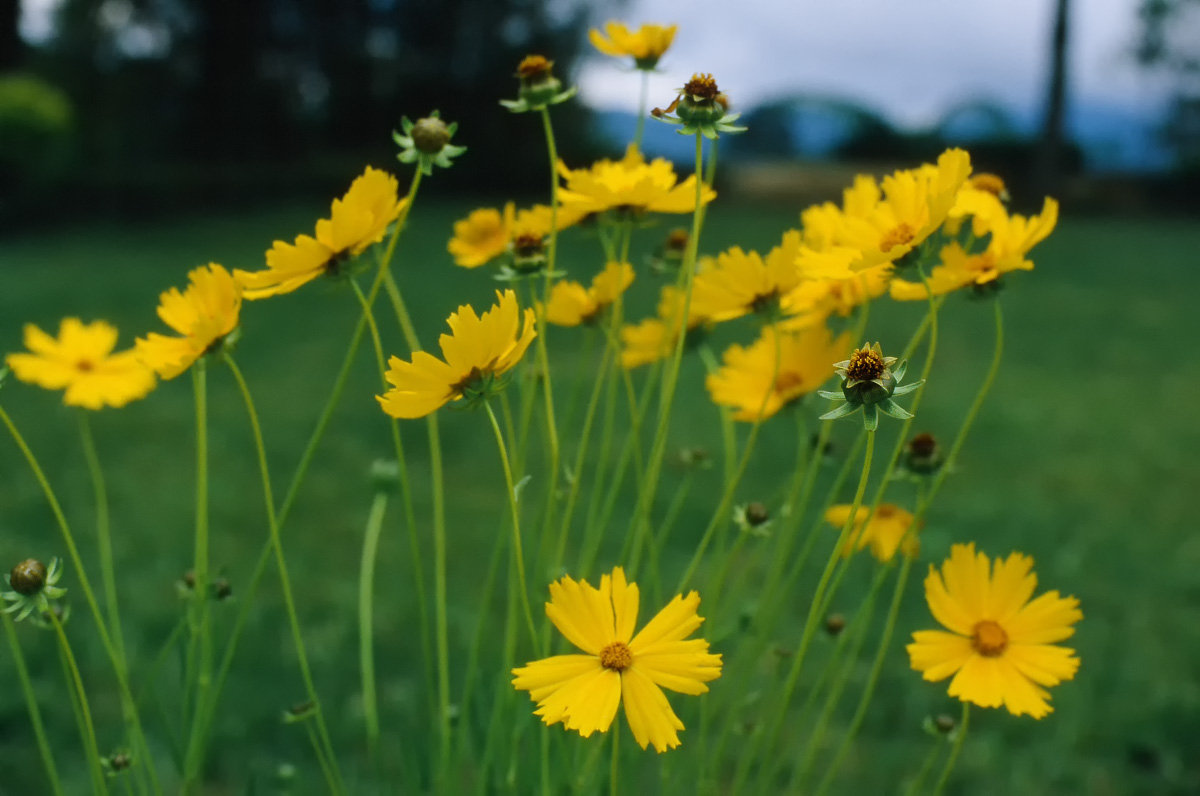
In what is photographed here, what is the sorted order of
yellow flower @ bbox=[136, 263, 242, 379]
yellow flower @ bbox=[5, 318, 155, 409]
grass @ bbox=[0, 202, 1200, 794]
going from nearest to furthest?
yellow flower @ bbox=[136, 263, 242, 379] → yellow flower @ bbox=[5, 318, 155, 409] → grass @ bbox=[0, 202, 1200, 794]

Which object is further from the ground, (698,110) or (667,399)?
(698,110)

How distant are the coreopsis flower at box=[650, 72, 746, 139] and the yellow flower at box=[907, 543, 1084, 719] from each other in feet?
0.76

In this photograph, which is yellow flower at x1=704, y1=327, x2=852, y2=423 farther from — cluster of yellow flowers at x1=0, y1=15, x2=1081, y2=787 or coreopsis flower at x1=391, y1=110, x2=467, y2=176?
coreopsis flower at x1=391, y1=110, x2=467, y2=176

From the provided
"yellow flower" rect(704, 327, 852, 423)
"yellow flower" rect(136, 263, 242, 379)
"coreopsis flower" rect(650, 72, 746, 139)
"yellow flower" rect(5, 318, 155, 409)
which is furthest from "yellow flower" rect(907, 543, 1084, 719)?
"yellow flower" rect(5, 318, 155, 409)

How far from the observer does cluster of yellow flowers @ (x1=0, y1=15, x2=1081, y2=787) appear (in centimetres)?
44

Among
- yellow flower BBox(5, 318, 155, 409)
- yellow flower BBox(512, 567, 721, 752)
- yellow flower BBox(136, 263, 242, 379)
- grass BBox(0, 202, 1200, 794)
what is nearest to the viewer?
yellow flower BBox(512, 567, 721, 752)

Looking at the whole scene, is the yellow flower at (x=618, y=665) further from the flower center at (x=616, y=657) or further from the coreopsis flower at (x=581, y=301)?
the coreopsis flower at (x=581, y=301)

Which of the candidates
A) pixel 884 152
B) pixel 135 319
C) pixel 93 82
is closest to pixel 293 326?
pixel 135 319

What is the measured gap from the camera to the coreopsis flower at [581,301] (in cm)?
62

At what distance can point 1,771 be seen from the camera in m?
1.21

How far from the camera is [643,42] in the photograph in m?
0.62

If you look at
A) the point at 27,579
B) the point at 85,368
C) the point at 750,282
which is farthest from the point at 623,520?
the point at 27,579

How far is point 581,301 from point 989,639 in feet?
0.92

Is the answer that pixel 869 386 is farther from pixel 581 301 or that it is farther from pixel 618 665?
pixel 581 301
